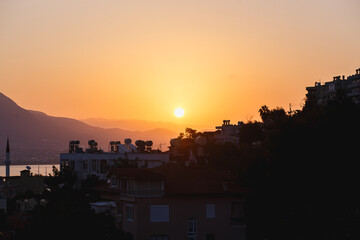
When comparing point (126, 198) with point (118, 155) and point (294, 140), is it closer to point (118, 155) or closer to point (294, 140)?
point (294, 140)

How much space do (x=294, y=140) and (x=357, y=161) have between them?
4.61m

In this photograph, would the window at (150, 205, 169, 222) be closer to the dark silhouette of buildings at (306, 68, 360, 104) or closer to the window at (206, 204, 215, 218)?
the window at (206, 204, 215, 218)

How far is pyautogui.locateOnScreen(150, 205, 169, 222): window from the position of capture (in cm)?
4956

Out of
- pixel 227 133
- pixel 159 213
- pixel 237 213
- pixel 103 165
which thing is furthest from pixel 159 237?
pixel 227 133

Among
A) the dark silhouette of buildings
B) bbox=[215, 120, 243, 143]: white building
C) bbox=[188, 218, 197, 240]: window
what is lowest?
bbox=[188, 218, 197, 240]: window

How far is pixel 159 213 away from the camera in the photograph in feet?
163

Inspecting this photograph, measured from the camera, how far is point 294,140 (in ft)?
163

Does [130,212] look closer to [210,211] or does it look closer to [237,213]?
[210,211]

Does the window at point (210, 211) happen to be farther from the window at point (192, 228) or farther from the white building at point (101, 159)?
the white building at point (101, 159)

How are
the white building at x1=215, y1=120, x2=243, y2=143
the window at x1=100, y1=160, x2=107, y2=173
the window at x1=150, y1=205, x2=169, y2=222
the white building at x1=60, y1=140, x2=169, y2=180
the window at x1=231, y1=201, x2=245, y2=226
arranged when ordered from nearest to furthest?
1. the window at x1=150, y1=205, x2=169, y2=222
2. the window at x1=231, y1=201, x2=245, y2=226
3. the window at x1=100, y1=160, x2=107, y2=173
4. the white building at x1=60, y1=140, x2=169, y2=180
5. the white building at x1=215, y1=120, x2=243, y2=143

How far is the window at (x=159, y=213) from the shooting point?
49.6m

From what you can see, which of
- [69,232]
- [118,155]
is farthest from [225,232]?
[118,155]

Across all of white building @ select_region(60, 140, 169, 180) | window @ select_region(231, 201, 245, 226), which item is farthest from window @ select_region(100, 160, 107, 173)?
window @ select_region(231, 201, 245, 226)

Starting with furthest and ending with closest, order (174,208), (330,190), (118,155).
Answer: (118,155), (174,208), (330,190)
